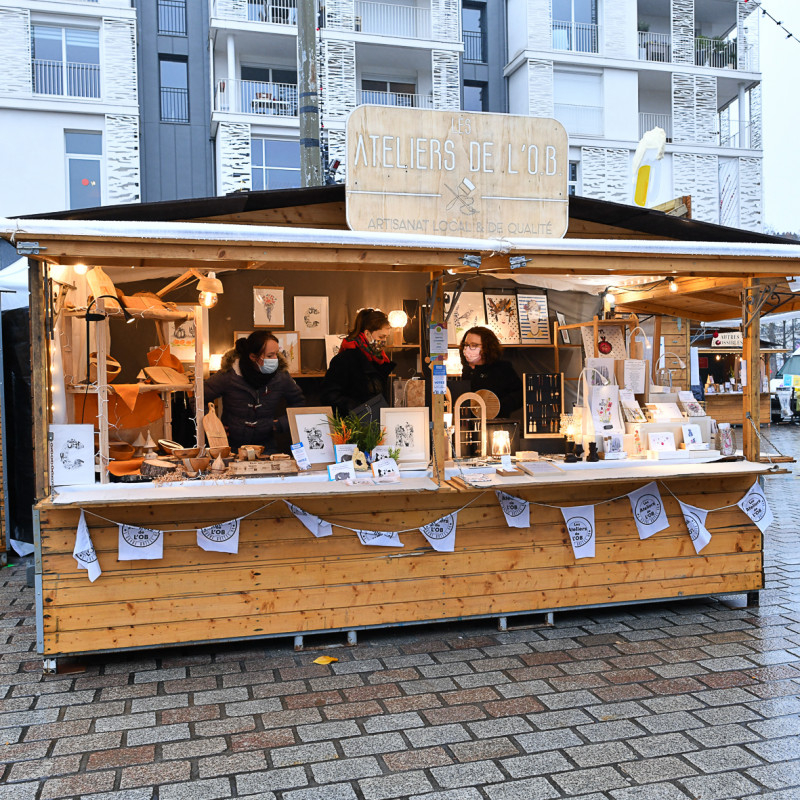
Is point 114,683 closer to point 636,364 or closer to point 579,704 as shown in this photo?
point 579,704

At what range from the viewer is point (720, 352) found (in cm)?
2023

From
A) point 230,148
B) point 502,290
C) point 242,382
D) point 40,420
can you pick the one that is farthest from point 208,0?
point 40,420

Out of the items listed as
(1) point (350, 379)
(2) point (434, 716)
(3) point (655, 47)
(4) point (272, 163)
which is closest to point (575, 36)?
(3) point (655, 47)

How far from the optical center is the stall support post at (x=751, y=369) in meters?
5.32

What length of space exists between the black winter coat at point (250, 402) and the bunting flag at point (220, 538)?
2046 millimetres

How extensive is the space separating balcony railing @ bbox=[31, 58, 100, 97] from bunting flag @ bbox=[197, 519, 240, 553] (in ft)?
54.3

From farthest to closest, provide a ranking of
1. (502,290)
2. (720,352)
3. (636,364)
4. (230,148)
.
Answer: (720,352) < (230,148) < (502,290) < (636,364)

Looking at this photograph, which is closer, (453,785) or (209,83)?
(453,785)

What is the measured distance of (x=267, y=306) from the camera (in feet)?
25.8

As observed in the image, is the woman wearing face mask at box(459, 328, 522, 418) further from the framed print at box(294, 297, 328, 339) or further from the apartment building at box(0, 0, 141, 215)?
the apartment building at box(0, 0, 141, 215)

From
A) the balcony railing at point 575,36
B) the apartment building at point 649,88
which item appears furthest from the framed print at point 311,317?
the balcony railing at point 575,36

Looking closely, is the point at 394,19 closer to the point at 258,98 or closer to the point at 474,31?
the point at 474,31

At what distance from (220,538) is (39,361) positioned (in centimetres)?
141

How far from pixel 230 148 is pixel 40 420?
15406 millimetres
